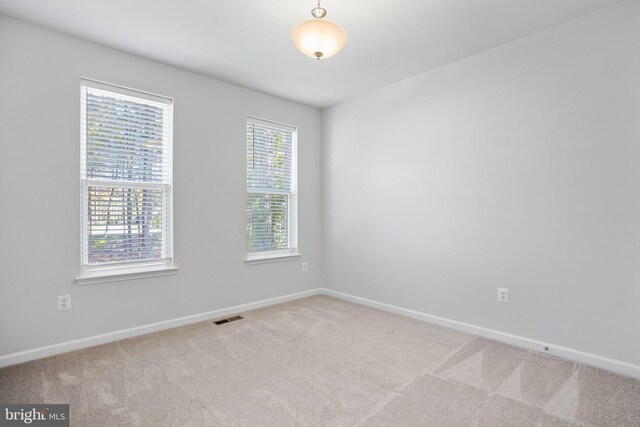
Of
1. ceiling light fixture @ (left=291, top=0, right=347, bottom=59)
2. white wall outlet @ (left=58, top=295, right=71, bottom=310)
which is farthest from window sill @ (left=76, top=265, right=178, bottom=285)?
ceiling light fixture @ (left=291, top=0, right=347, bottom=59)

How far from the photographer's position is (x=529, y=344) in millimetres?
2717

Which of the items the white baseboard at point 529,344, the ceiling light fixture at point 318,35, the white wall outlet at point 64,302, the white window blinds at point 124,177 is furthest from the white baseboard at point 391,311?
the ceiling light fixture at point 318,35

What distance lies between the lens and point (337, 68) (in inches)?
130

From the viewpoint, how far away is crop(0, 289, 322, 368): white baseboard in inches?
96.5

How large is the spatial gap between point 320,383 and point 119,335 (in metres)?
1.94

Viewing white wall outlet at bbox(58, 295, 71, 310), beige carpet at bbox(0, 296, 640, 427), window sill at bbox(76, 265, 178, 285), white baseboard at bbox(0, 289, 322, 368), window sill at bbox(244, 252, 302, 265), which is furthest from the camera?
window sill at bbox(244, 252, 302, 265)

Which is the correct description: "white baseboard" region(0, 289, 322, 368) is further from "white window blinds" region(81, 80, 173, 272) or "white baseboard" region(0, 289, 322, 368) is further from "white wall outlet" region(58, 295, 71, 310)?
"white window blinds" region(81, 80, 173, 272)

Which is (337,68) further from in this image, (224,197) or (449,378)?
(449,378)

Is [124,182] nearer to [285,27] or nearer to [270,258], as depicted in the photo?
[270,258]

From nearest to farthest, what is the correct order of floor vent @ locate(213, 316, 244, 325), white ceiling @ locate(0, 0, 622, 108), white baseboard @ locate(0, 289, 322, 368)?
white ceiling @ locate(0, 0, 622, 108), white baseboard @ locate(0, 289, 322, 368), floor vent @ locate(213, 316, 244, 325)

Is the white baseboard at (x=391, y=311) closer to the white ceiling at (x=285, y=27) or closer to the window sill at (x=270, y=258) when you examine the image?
the window sill at (x=270, y=258)

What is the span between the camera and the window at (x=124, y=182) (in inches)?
110

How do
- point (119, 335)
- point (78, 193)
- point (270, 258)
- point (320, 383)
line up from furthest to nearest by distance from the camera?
point (270, 258)
point (119, 335)
point (78, 193)
point (320, 383)

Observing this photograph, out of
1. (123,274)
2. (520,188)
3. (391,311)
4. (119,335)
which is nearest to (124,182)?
(123,274)
